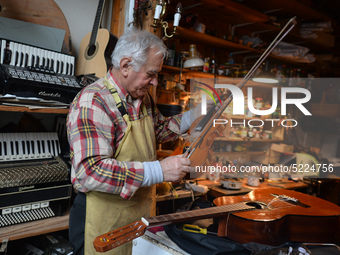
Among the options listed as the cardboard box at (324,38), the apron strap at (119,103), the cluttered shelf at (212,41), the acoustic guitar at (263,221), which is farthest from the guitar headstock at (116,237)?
the cardboard box at (324,38)

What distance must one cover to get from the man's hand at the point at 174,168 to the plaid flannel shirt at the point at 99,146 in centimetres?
10

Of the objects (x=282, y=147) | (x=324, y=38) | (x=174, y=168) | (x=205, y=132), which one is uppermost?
(x=324, y=38)

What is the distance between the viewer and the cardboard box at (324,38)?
3.78 m

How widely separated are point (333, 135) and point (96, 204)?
372cm

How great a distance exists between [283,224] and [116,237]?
0.65m

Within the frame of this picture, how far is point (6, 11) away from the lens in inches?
71.9

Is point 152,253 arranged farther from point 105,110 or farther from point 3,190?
point 3,190

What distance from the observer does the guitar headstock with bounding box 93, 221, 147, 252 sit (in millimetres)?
810

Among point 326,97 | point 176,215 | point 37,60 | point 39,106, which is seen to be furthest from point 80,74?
point 326,97

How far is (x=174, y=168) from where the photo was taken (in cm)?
118

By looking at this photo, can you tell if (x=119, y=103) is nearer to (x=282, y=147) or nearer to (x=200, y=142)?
(x=200, y=142)

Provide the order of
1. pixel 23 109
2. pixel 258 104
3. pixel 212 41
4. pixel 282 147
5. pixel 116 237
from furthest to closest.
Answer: pixel 282 147
pixel 258 104
pixel 212 41
pixel 23 109
pixel 116 237

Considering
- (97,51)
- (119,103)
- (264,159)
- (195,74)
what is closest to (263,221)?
(119,103)

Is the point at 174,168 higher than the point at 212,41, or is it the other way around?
the point at 212,41
